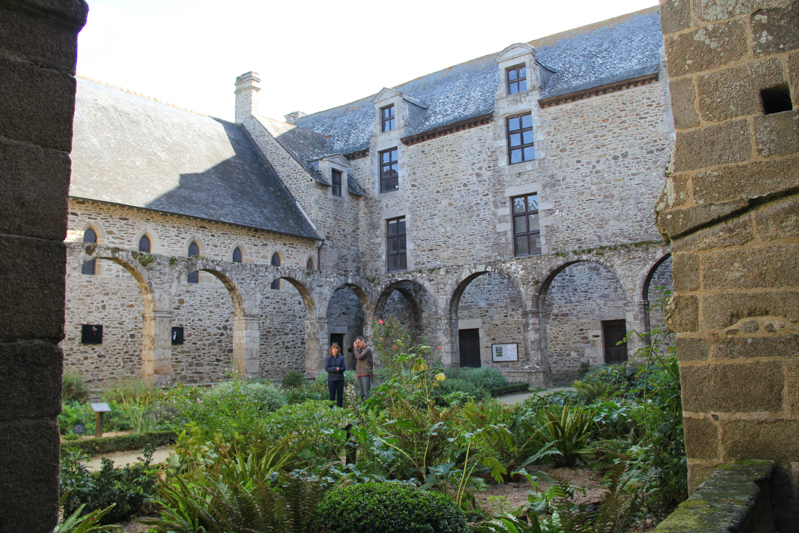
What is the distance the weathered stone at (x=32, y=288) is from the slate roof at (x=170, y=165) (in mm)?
13218

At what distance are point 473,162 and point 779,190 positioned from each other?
613 inches

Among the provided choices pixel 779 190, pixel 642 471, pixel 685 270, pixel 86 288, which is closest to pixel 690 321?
pixel 685 270

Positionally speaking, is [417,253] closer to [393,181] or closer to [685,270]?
[393,181]

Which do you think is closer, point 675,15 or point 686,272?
point 686,272

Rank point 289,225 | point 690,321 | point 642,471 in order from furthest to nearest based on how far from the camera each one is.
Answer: point 289,225 → point 642,471 → point 690,321

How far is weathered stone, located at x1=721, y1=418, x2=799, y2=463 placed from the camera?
2.79 m

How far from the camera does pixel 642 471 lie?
144 inches

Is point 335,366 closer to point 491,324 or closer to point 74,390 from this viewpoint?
point 74,390

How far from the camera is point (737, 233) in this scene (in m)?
3.01

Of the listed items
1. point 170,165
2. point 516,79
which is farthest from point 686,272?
point 516,79

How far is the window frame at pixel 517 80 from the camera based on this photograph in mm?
17531

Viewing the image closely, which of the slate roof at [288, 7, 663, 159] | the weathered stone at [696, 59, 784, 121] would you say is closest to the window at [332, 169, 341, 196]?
the slate roof at [288, 7, 663, 159]

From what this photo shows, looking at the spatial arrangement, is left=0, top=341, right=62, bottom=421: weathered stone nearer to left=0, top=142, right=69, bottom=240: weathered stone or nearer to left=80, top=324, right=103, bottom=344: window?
left=0, top=142, right=69, bottom=240: weathered stone

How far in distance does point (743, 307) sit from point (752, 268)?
0.19 meters
